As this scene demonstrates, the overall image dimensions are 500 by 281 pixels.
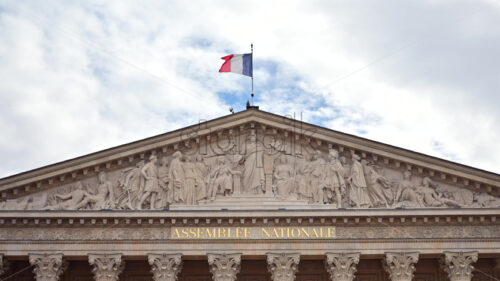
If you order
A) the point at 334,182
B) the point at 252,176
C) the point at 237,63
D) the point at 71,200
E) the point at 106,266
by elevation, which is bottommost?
the point at 106,266

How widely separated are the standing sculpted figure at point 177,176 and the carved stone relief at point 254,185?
0.04 metres

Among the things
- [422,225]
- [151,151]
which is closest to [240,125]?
[151,151]

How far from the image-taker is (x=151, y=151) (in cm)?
2830

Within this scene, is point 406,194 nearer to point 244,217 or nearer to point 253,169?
point 253,169

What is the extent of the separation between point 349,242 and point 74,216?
10.2 m

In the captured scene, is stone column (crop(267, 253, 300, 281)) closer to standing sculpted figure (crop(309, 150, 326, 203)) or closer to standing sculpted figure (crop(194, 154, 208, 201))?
standing sculpted figure (crop(309, 150, 326, 203))

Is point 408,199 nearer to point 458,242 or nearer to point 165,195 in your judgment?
point 458,242

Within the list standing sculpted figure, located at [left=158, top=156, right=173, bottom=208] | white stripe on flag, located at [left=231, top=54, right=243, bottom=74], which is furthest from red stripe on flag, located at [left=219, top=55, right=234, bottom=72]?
standing sculpted figure, located at [left=158, top=156, right=173, bottom=208]

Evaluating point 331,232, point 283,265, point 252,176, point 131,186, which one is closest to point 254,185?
point 252,176

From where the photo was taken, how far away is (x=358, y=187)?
27.7 metres

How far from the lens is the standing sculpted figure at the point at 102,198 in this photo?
2741 centimetres

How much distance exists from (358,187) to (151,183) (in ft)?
25.8

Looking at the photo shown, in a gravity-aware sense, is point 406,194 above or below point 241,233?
above

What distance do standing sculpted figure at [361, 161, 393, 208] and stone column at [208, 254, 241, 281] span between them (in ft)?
18.4
